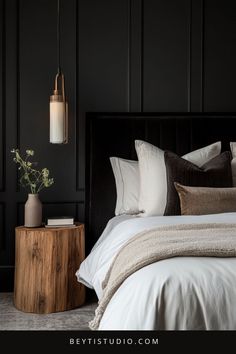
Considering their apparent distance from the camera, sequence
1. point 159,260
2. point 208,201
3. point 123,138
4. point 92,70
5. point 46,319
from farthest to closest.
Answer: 1. point 92,70
2. point 123,138
3. point 46,319
4. point 208,201
5. point 159,260

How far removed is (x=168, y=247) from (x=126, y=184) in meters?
1.67

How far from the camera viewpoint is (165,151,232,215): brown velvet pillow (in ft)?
9.55

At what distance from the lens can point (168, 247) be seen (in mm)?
1633

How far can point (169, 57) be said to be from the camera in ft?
12.2

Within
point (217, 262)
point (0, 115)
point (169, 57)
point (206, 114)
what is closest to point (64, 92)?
point (0, 115)

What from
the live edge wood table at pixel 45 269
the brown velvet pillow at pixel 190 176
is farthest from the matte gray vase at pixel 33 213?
the brown velvet pillow at pixel 190 176

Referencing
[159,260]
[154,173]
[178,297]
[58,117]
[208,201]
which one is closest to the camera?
[178,297]

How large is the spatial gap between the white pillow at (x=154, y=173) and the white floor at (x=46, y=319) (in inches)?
32.7

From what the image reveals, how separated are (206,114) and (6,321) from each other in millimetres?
2277

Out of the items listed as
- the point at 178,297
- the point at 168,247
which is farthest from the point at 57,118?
the point at 178,297

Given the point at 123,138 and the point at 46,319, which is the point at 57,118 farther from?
the point at 46,319

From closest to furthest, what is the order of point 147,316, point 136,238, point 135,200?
1. point 147,316
2. point 136,238
3. point 135,200

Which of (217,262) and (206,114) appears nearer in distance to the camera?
(217,262)

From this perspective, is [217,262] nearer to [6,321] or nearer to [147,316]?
[147,316]
